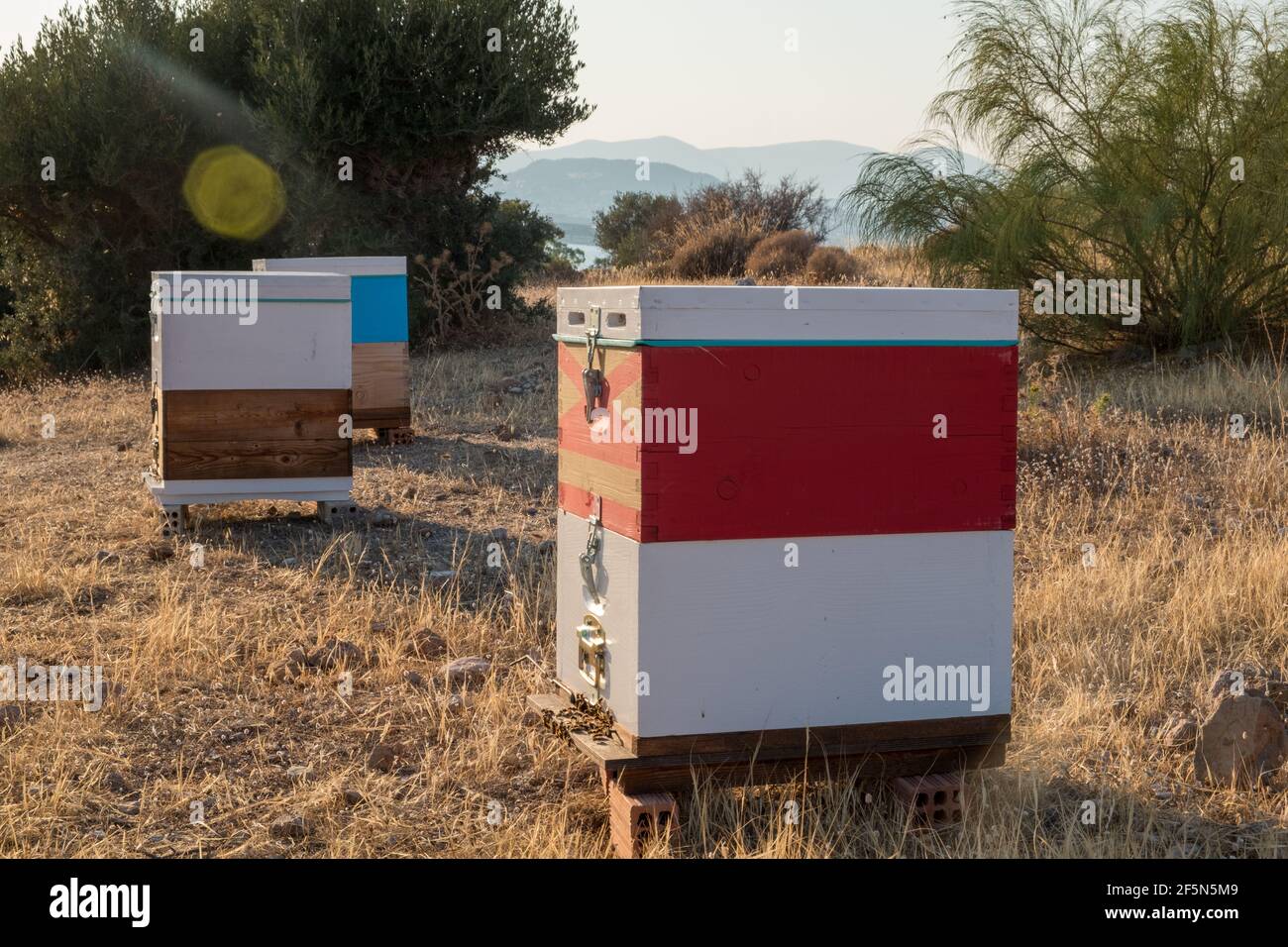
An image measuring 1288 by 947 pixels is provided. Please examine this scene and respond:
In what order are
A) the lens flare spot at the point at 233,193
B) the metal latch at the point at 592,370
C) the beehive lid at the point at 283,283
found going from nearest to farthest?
the metal latch at the point at 592,370
the beehive lid at the point at 283,283
the lens flare spot at the point at 233,193

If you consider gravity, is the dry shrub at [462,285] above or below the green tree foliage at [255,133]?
below

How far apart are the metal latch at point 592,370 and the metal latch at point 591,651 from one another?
0.53 metres

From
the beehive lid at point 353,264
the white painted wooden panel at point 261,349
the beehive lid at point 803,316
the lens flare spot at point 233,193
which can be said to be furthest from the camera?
the lens flare spot at point 233,193

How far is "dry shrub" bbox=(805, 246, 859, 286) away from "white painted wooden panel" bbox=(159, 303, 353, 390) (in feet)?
29.8

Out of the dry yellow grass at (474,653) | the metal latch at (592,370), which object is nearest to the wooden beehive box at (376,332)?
the dry yellow grass at (474,653)

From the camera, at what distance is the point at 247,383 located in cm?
628

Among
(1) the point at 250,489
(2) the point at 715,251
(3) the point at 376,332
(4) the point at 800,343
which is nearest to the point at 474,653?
(4) the point at 800,343

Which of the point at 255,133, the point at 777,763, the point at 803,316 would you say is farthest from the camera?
the point at 255,133

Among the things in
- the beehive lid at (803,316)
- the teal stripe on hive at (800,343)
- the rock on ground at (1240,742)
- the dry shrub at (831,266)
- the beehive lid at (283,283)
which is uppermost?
the dry shrub at (831,266)

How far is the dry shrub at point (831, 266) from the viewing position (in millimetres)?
15203

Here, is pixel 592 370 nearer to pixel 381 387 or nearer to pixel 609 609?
pixel 609 609

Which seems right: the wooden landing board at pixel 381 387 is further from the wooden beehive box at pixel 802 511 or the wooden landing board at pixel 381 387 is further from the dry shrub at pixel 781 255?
the dry shrub at pixel 781 255

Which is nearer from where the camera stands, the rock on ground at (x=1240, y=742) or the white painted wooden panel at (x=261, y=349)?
the rock on ground at (x=1240, y=742)

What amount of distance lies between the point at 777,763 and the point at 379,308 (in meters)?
6.28
